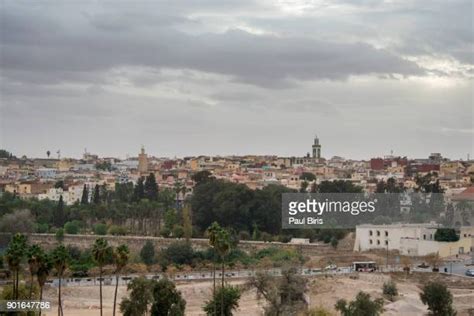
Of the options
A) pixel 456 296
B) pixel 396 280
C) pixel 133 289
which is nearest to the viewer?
pixel 133 289

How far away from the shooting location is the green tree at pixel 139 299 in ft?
68.8

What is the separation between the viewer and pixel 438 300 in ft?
76.5

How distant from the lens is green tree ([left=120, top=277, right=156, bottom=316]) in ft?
68.8

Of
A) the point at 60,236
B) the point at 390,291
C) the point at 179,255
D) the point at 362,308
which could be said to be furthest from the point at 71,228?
the point at 362,308

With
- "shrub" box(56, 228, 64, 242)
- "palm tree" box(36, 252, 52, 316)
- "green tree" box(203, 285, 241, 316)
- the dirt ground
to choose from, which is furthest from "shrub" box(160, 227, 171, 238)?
"palm tree" box(36, 252, 52, 316)

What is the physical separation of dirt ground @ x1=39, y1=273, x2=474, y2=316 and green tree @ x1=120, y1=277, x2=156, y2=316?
117 inches

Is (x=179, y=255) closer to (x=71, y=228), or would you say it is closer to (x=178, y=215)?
(x=178, y=215)

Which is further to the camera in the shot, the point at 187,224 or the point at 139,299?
the point at 187,224

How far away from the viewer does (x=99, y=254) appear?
18.4 metres

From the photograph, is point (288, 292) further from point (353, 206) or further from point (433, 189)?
point (433, 189)

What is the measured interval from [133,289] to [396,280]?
10.2m

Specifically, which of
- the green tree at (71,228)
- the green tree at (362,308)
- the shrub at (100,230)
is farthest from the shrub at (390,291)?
the green tree at (71,228)

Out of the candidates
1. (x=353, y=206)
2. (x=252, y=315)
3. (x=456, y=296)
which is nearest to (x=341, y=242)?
(x=353, y=206)

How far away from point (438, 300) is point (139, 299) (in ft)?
24.0
